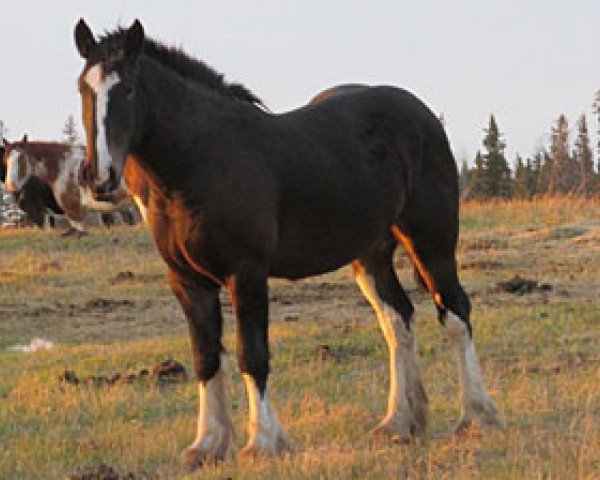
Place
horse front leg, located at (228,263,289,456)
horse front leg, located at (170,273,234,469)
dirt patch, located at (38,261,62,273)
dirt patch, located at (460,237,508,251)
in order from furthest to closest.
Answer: dirt patch, located at (460,237,508,251) → dirt patch, located at (38,261,62,273) → horse front leg, located at (170,273,234,469) → horse front leg, located at (228,263,289,456)

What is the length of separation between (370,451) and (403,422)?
2.13 ft

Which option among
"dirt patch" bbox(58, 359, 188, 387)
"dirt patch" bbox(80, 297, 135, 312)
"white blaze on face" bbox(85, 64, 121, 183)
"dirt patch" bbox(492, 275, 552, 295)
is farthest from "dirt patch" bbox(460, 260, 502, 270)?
"white blaze on face" bbox(85, 64, 121, 183)

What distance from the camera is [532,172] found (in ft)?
219

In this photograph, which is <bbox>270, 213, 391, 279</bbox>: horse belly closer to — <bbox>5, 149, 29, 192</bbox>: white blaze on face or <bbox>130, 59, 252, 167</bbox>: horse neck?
<bbox>130, 59, 252, 167</bbox>: horse neck

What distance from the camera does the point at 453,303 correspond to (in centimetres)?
576

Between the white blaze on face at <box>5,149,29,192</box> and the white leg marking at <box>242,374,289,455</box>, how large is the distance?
1350cm

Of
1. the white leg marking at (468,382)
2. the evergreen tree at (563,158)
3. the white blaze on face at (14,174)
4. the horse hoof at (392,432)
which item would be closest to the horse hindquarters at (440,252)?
the white leg marking at (468,382)

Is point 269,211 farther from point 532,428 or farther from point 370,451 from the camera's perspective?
point 532,428

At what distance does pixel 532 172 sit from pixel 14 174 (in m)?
54.5

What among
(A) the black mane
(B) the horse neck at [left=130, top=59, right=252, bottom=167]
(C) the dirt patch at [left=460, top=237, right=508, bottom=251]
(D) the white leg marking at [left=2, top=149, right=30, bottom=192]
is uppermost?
(D) the white leg marking at [left=2, top=149, right=30, bottom=192]

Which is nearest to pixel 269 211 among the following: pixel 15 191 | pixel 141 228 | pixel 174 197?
pixel 174 197

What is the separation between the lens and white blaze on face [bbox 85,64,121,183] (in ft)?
13.3

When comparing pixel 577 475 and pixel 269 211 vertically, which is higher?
pixel 269 211

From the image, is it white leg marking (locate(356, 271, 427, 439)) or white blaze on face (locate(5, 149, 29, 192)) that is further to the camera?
white blaze on face (locate(5, 149, 29, 192))
